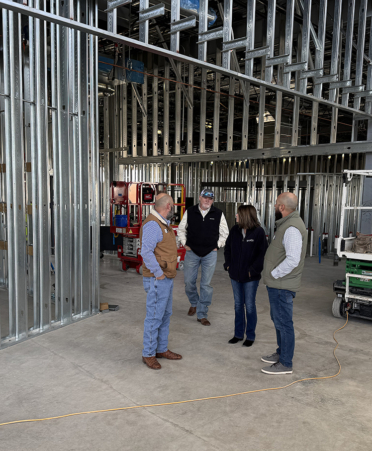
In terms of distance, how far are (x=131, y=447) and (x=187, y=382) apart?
1071mm

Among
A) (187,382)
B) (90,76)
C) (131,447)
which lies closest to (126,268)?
(90,76)

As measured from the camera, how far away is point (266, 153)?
9.79m

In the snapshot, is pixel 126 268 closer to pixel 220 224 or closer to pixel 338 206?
pixel 220 224

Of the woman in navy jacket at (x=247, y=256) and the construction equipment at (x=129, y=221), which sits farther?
the construction equipment at (x=129, y=221)

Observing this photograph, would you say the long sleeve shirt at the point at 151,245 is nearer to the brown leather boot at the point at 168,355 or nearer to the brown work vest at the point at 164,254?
the brown work vest at the point at 164,254

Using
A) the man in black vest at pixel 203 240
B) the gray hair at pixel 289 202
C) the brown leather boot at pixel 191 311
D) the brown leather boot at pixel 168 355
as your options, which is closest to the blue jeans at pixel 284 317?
the gray hair at pixel 289 202

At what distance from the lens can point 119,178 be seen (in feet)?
40.1

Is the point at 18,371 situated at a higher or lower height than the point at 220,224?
lower

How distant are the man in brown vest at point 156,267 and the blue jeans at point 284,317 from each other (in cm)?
105

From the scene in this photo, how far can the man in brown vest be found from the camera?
12.6 feet

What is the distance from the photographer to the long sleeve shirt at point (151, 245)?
150 inches

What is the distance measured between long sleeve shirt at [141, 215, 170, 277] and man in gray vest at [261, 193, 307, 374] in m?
1.09

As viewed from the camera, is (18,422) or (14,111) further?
(14,111)

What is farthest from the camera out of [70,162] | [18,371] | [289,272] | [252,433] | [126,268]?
[126,268]
